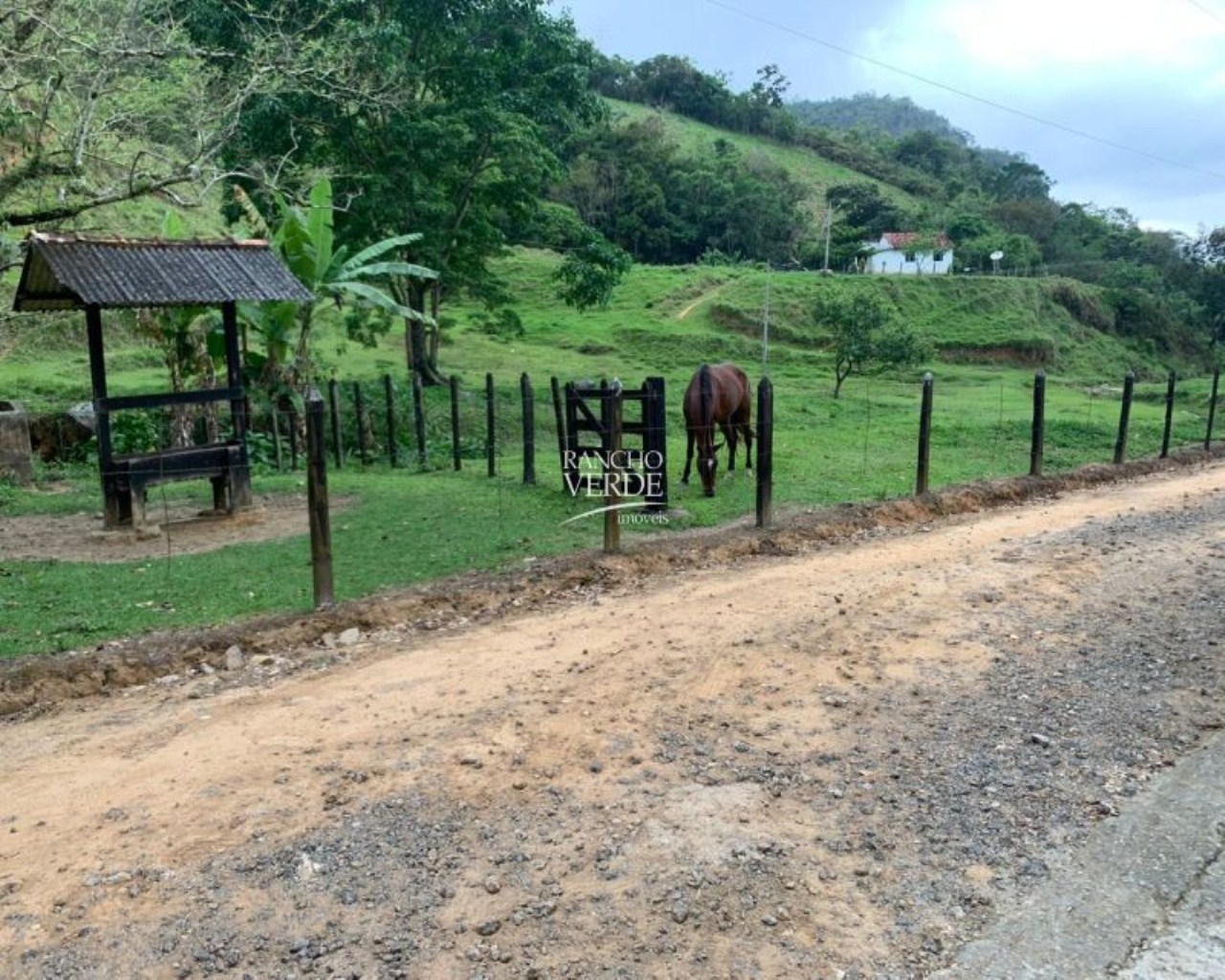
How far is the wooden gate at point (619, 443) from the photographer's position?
8.70 metres

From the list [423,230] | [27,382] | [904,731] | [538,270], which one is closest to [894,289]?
[538,270]

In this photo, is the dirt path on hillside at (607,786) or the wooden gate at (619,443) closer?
the dirt path on hillside at (607,786)

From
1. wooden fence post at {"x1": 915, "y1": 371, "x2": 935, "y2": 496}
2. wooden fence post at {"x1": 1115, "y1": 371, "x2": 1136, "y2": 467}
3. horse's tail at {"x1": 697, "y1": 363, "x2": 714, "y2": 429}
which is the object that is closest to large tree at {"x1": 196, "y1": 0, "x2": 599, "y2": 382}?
horse's tail at {"x1": 697, "y1": 363, "x2": 714, "y2": 429}

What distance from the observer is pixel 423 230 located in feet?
59.8

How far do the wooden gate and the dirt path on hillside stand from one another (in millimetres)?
2072

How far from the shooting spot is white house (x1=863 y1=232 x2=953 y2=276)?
5000 cm

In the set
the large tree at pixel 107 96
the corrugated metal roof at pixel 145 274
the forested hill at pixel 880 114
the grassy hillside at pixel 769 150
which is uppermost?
the forested hill at pixel 880 114

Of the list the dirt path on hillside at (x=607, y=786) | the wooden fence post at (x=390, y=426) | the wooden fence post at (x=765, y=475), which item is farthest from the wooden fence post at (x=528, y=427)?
the dirt path on hillside at (x=607, y=786)

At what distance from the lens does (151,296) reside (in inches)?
370

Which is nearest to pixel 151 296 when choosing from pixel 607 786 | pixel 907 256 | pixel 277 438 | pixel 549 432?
pixel 277 438

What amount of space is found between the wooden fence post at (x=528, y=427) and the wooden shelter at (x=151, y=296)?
2.61 m

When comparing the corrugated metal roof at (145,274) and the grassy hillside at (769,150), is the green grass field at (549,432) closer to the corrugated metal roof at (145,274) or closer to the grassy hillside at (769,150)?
the corrugated metal roof at (145,274)

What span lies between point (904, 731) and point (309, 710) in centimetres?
317

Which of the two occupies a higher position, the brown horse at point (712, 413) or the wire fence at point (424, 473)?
the brown horse at point (712, 413)
